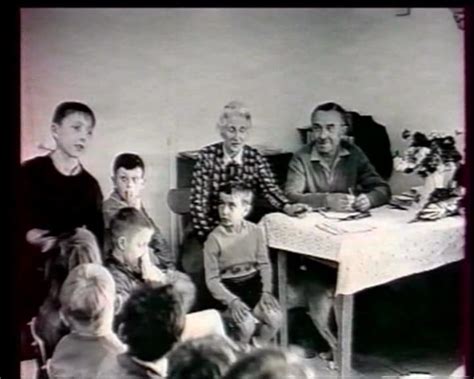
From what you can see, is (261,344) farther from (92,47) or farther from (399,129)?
(92,47)

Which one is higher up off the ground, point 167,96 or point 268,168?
point 167,96

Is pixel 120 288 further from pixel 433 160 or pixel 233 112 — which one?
pixel 433 160

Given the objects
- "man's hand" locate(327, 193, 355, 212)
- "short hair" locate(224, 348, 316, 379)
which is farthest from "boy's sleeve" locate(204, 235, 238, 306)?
"man's hand" locate(327, 193, 355, 212)

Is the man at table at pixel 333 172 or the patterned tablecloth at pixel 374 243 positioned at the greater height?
the man at table at pixel 333 172

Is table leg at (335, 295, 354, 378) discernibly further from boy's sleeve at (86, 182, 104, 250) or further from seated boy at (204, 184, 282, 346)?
boy's sleeve at (86, 182, 104, 250)

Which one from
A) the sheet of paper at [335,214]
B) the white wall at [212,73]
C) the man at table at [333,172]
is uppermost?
the white wall at [212,73]

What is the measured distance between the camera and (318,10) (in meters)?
1.46

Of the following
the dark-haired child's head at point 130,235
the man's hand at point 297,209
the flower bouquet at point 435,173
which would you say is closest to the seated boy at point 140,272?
the dark-haired child's head at point 130,235

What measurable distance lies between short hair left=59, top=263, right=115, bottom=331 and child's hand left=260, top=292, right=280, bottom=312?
0.82 feet

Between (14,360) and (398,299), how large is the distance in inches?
25.6

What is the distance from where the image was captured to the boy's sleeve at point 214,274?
4.76ft

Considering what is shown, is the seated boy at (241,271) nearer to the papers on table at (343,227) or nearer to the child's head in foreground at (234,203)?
the child's head in foreground at (234,203)

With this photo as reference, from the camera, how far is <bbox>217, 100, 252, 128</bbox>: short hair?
146cm

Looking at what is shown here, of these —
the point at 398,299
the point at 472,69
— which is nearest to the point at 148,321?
the point at 398,299
